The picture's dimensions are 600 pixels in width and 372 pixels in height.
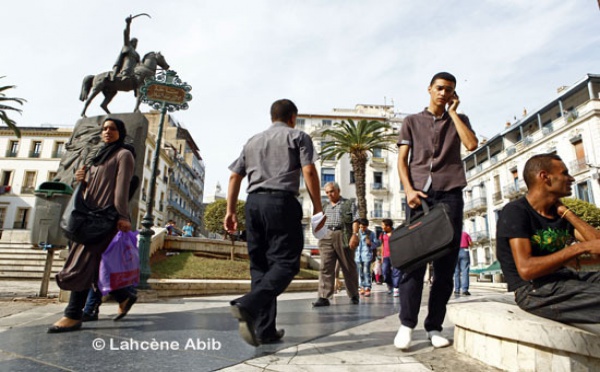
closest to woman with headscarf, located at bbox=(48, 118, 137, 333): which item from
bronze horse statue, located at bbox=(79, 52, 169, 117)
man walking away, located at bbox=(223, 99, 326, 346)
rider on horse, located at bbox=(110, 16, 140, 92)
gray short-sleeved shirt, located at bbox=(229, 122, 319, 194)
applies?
man walking away, located at bbox=(223, 99, 326, 346)

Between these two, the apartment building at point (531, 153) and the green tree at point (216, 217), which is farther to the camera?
the green tree at point (216, 217)

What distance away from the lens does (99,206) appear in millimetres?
3223

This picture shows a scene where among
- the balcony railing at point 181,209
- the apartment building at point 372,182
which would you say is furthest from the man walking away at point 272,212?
the balcony railing at point 181,209

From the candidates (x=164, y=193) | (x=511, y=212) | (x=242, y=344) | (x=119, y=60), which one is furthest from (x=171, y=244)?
(x=164, y=193)

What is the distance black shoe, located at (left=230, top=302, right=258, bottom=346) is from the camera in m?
2.12

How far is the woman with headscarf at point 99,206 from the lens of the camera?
2975 millimetres

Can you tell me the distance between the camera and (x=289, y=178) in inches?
106

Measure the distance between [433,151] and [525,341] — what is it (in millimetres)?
1427

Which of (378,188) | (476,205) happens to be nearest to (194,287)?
(476,205)

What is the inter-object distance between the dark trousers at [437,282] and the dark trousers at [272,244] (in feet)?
2.57

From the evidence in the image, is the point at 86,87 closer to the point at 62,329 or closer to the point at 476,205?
the point at 62,329

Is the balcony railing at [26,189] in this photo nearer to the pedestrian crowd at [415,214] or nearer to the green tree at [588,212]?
the pedestrian crowd at [415,214]

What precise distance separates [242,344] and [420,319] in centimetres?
208

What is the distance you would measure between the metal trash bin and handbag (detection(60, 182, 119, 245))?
3.05 m
